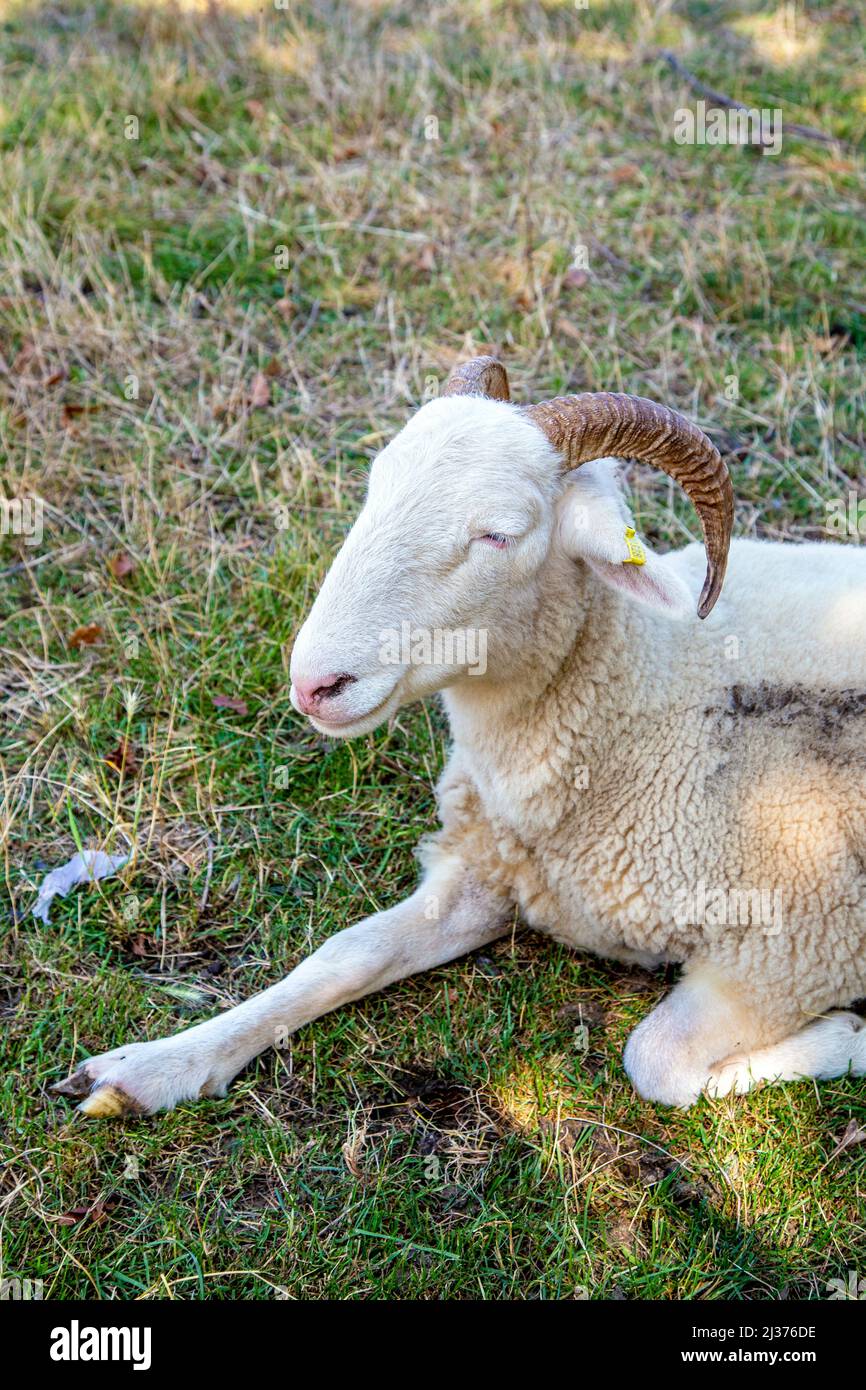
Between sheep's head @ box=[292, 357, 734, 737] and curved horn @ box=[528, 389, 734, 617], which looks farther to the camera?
curved horn @ box=[528, 389, 734, 617]

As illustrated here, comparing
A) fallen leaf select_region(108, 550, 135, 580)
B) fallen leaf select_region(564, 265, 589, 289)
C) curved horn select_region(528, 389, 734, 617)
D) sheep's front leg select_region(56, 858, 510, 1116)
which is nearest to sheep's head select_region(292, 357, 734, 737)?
curved horn select_region(528, 389, 734, 617)

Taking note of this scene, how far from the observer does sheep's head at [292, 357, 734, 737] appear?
3.18 meters

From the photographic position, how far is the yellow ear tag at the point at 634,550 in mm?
3246

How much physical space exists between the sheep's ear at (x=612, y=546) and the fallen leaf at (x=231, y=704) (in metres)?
1.63

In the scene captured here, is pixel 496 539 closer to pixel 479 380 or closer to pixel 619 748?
pixel 479 380

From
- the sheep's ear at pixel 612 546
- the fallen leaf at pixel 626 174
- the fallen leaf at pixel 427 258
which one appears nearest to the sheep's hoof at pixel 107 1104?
the sheep's ear at pixel 612 546

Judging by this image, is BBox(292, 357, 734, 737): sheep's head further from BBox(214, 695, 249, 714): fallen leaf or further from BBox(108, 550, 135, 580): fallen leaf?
BBox(108, 550, 135, 580): fallen leaf

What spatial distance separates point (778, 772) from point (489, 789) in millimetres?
836

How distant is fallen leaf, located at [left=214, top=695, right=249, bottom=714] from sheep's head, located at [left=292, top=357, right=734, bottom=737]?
4.58 feet

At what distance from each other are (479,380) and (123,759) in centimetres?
183

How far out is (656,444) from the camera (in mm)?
3305

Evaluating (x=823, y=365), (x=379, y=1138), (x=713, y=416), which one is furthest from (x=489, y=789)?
(x=823, y=365)

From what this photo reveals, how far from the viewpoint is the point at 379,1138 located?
3484mm

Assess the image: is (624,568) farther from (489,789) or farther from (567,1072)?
(567,1072)
